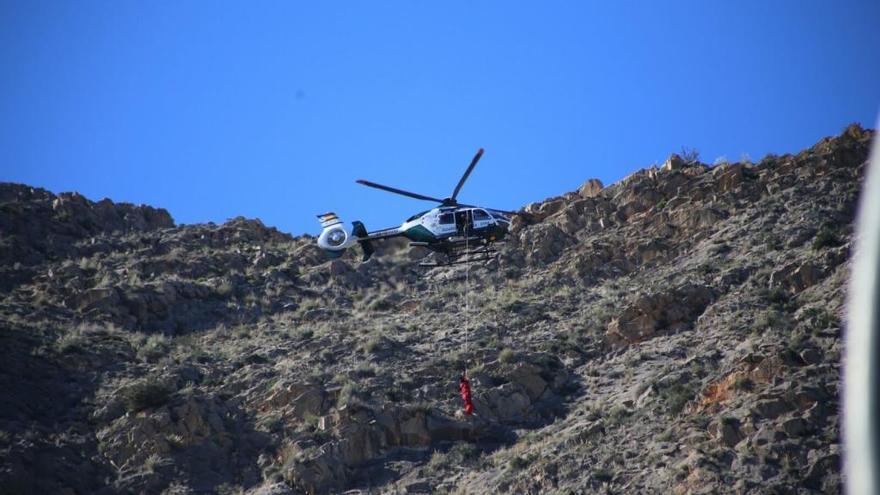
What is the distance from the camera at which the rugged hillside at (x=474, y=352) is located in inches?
1044

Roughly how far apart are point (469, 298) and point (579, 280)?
178 inches

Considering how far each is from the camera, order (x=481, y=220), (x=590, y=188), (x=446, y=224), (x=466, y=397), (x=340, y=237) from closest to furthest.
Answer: (x=466, y=397)
(x=481, y=220)
(x=446, y=224)
(x=340, y=237)
(x=590, y=188)

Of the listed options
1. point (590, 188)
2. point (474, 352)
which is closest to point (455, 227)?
point (474, 352)

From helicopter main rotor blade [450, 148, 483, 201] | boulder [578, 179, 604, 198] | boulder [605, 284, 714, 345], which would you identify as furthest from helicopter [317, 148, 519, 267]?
boulder [578, 179, 604, 198]

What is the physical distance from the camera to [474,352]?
1344 inches

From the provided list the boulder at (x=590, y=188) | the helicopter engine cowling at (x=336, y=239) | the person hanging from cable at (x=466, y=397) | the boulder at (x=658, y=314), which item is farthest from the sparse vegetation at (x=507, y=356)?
the boulder at (x=590, y=188)

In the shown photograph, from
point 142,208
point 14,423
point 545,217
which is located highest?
point 142,208

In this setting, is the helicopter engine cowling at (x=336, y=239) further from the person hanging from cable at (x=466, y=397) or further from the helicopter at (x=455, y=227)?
the person hanging from cable at (x=466, y=397)

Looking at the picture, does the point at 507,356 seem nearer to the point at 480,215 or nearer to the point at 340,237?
the point at 480,215

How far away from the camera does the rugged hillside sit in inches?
1044

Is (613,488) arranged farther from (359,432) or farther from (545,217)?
(545,217)

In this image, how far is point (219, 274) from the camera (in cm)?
4653

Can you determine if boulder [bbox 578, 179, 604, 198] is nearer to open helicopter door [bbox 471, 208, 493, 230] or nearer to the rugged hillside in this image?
the rugged hillside

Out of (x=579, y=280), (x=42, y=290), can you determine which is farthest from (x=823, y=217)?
(x=42, y=290)
